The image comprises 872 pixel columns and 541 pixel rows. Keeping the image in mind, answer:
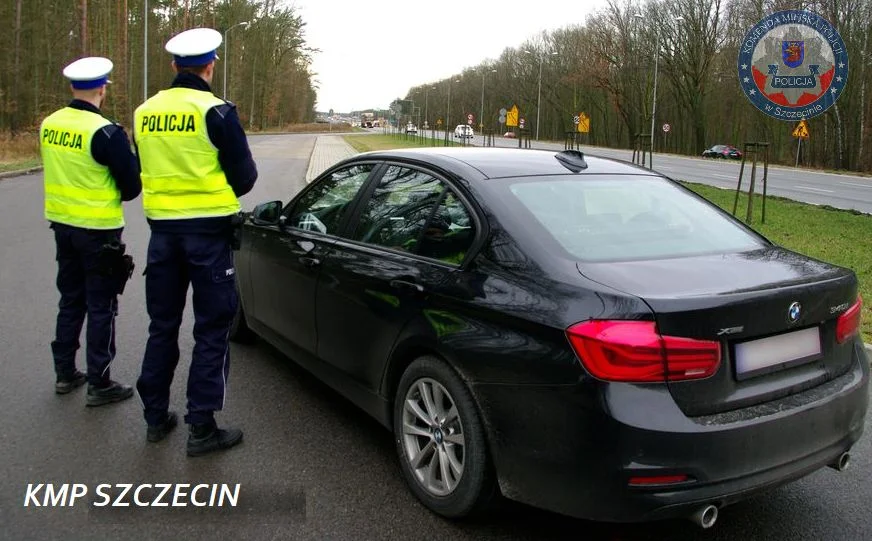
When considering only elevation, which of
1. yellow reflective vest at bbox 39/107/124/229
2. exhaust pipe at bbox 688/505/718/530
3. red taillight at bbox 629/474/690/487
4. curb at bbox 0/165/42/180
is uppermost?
curb at bbox 0/165/42/180

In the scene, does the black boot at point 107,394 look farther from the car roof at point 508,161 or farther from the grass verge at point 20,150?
the grass verge at point 20,150

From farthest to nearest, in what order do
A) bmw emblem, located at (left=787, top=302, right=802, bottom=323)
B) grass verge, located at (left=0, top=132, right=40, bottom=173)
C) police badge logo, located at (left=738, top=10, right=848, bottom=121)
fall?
grass verge, located at (left=0, top=132, right=40, bottom=173), police badge logo, located at (left=738, top=10, right=848, bottom=121), bmw emblem, located at (left=787, top=302, right=802, bottom=323)

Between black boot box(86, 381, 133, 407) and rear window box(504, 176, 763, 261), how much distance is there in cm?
265

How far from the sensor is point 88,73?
422cm

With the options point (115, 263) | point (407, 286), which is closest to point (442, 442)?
point (407, 286)

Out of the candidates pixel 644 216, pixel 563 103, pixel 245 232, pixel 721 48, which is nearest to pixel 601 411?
pixel 644 216

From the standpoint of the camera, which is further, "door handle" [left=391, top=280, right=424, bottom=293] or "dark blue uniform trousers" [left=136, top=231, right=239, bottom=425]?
"dark blue uniform trousers" [left=136, top=231, right=239, bottom=425]

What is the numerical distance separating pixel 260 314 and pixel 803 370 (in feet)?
10.7

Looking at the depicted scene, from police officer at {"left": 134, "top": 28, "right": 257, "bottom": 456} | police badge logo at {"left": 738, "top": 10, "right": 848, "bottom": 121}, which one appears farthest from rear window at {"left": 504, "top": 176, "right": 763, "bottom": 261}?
police badge logo at {"left": 738, "top": 10, "right": 848, "bottom": 121}

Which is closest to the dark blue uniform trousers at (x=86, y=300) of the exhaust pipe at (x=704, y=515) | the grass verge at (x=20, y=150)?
the exhaust pipe at (x=704, y=515)

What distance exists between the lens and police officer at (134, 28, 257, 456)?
3488 millimetres

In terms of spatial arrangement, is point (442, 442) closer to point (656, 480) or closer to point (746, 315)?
point (656, 480)

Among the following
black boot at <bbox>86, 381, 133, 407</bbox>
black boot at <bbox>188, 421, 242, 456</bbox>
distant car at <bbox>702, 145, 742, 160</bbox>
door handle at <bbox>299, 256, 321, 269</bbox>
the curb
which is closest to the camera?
black boot at <bbox>188, 421, 242, 456</bbox>

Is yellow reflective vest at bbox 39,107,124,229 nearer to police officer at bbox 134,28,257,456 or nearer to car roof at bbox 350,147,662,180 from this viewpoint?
police officer at bbox 134,28,257,456
